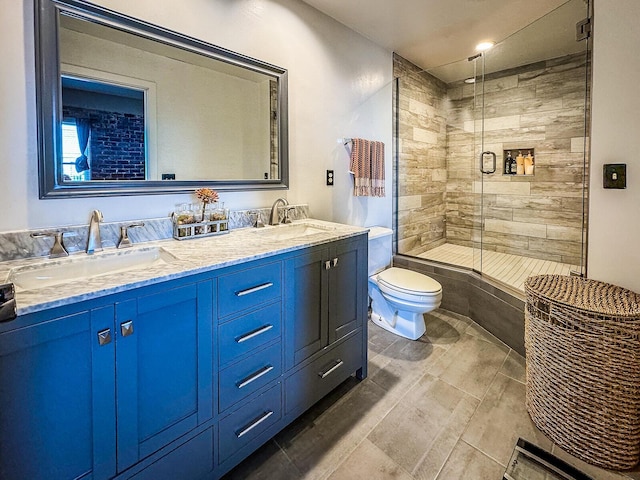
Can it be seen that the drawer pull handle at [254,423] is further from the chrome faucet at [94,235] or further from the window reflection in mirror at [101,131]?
the window reflection in mirror at [101,131]

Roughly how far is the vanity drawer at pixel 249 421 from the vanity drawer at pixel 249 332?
243 millimetres

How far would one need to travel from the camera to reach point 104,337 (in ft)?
3.18

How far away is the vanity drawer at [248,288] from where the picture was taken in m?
1.26

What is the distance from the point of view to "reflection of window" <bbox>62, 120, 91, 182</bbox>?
4.52ft

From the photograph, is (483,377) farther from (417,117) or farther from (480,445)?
(417,117)

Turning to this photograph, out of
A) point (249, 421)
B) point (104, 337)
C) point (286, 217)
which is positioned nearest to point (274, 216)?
point (286, 217)

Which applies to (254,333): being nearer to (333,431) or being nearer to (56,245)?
(333,431)

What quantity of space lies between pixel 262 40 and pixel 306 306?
1674 mm

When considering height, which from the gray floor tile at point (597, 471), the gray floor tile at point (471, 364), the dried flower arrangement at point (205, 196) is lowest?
the gray floor tile at point (597, 471)

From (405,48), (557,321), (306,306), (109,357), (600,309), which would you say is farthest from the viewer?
(405,48)

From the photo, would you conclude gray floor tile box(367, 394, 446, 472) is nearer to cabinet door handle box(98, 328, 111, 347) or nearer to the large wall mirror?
cabinet door handle box(98, 328, 111, 347)

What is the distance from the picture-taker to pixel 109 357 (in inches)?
38.6

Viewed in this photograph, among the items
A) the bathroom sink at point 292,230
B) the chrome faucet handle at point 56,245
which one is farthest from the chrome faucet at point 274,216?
the chrome faucet handle at point 56,245

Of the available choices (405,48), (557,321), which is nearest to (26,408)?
(557,321)
